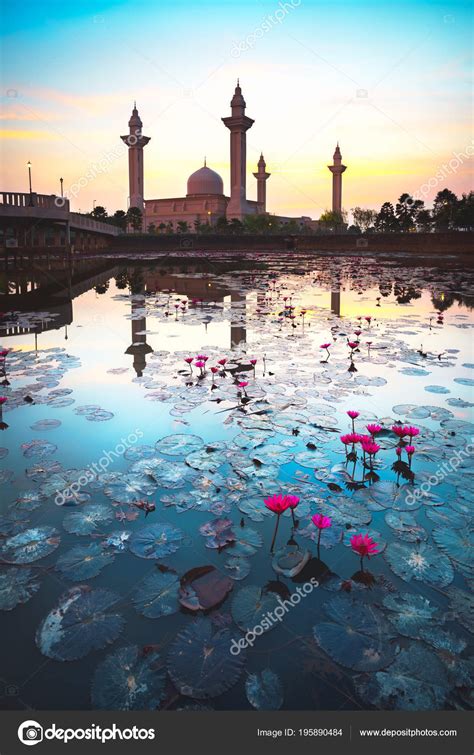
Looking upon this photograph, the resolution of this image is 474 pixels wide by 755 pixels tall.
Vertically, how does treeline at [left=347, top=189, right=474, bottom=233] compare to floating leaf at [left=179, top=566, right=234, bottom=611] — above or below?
above

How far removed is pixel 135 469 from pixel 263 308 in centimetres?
860

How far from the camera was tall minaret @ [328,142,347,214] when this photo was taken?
101938 millimetres

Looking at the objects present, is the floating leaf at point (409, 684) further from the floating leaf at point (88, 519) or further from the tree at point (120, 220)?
the tree at point (120, 220)

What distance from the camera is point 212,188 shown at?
94.6 metres

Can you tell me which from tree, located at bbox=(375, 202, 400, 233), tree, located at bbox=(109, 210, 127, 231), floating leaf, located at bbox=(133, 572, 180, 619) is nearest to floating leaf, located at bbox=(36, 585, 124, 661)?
floating leaf, located at bbox=(133, 572, 180, 619)

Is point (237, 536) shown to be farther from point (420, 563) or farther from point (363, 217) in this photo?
point (363, 217)

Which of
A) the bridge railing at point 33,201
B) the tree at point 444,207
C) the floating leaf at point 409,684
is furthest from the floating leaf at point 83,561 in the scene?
the tree at point 444,207

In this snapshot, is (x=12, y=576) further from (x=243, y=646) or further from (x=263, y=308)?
(x=263, y=308)

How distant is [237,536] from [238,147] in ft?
268

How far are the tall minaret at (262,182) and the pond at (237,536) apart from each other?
10672 centimetres

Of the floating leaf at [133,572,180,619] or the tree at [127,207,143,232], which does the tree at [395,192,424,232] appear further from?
the floating leaf at [133,572,180,619]

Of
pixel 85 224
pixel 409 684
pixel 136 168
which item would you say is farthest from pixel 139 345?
pixel 136 168

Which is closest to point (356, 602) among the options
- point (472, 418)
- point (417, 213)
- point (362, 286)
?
point (472, 418)

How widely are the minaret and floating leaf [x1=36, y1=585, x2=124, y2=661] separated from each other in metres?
80.6
